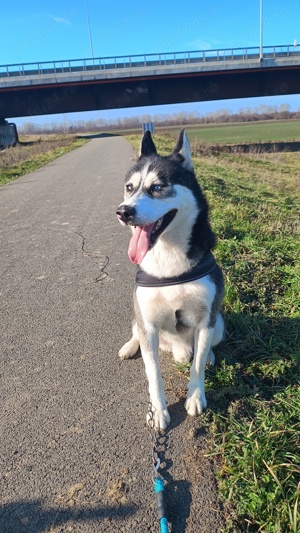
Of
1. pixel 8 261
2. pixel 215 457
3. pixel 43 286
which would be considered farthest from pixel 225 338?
pixel 8 261

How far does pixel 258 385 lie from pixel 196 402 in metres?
0.50

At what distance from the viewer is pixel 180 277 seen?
2457 mm

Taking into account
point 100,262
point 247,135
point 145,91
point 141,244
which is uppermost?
point 145,91

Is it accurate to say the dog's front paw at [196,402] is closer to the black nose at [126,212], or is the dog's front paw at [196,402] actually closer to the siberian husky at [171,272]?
the siberian husky at [171,272]

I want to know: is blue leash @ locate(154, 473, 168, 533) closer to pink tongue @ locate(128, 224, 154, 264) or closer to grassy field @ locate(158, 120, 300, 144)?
pink tongue @ locate(128, 224, 154, 264)

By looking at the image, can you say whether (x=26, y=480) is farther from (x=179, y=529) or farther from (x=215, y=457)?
(x=215, y=457)

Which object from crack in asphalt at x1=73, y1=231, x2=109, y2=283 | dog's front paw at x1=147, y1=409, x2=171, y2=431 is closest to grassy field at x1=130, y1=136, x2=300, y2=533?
dog's front paw at x1=147, y1=409, x2=171, y2=431

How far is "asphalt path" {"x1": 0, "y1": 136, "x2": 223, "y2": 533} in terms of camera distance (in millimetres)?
1771

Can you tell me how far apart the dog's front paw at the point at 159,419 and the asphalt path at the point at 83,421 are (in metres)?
0.05

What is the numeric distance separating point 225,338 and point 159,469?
1347 mm

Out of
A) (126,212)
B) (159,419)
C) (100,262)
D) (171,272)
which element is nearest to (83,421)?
(159,419)

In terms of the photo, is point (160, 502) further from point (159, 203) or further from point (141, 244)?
point (159, 203)

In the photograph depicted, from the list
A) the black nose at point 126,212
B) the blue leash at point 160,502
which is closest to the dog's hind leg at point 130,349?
the black nose at point 126,212

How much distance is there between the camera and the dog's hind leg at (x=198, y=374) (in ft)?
7.70
